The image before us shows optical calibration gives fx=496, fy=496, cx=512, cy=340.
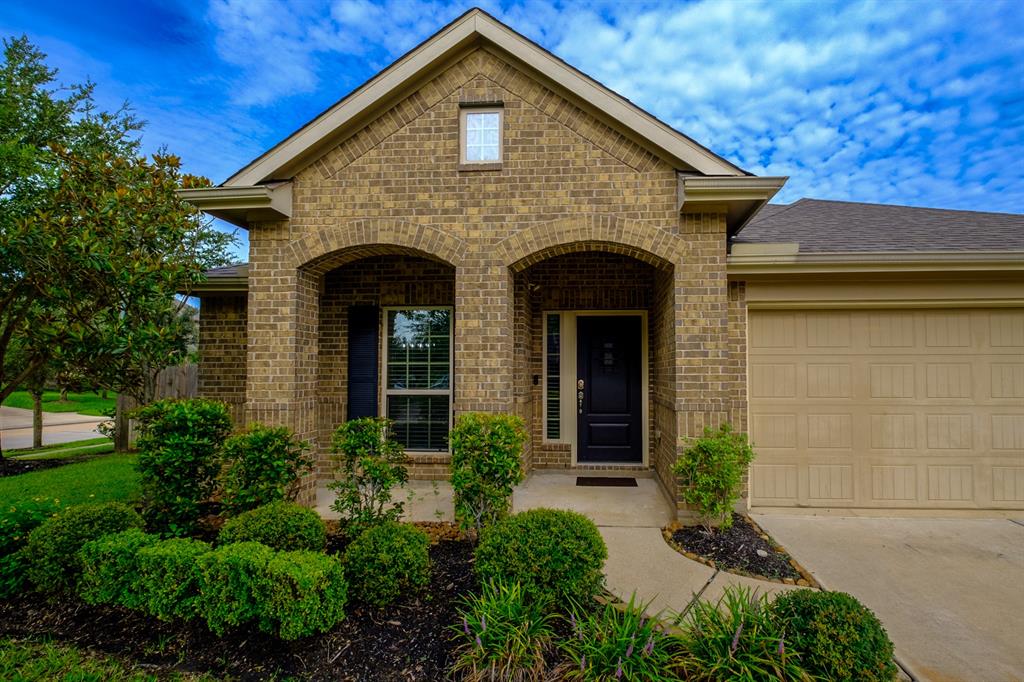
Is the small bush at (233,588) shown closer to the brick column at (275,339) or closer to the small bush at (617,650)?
the small bush at (617,650)

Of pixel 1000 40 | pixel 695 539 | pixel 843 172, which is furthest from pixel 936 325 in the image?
pixel 843 172

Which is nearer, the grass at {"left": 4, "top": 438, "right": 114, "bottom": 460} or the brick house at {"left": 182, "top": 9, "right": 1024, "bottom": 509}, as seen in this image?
the brick house at {"left": 182, "top": 9, "right": 1024, "bottom": 509}

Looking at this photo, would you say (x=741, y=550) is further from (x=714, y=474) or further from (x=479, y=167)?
(x=479, y=167)

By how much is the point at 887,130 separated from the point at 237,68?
52.0ft

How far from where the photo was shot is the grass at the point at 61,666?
2.91 meters

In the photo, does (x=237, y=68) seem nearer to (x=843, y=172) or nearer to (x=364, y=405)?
(x=364, y=405)

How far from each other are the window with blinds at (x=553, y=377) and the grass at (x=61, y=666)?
5376 millimetres

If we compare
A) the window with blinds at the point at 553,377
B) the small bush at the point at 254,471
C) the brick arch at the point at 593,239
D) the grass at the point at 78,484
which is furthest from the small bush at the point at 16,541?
the window with blinds at the point at 553,377

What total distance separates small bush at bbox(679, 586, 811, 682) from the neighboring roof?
424cm

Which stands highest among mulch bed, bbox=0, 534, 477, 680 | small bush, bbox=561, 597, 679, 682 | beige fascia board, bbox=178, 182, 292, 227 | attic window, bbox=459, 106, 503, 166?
attic window, bbox=459, 106, 503, 166

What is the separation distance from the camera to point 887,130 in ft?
39.0

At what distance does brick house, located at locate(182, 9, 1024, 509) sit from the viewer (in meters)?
5.39

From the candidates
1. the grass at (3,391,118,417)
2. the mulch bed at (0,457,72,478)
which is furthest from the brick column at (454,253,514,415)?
the grass at (3,391,118,417)

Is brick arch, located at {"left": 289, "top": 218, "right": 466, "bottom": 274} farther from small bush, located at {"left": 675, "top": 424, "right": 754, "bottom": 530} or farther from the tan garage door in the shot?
the tan garage door
